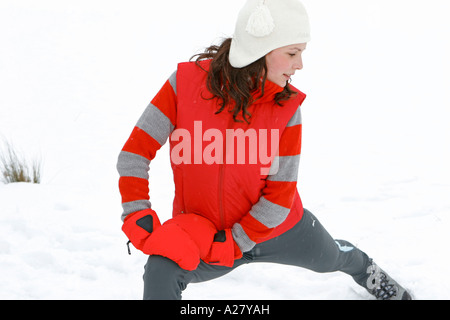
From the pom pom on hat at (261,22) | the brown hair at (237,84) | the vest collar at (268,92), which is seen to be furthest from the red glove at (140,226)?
the pom pom on hat at (261,22)

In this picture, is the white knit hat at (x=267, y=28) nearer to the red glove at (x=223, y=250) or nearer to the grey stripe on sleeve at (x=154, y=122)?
the grey stripe on sleeve at (x=154, y=122)

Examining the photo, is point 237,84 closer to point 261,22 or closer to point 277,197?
point 261,22

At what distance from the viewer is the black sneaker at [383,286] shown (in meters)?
2.63

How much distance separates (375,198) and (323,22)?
21.2 ft

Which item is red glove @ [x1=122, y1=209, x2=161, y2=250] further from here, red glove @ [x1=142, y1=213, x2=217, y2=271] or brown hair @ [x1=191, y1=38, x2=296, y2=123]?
brown hair @ [x1=191, y1=38, x2=296, y2=123]

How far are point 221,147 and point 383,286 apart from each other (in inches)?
53.8

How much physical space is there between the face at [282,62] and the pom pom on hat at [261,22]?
0.37 feet

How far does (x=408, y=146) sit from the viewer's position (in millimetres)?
5344

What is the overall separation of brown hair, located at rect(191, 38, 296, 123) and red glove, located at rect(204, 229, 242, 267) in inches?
21.1

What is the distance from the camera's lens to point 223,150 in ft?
6.71

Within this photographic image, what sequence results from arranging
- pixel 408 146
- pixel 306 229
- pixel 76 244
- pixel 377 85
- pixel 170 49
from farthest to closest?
pixel 170 49
pixel 377 85
pixel 408 146
pixel 76 244
pixel 306 229

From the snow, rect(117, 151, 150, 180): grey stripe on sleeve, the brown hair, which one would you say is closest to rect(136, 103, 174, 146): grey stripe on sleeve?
rect(117, 151, 150, 180): grey stripe on sleeve
